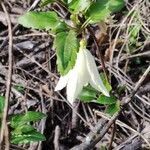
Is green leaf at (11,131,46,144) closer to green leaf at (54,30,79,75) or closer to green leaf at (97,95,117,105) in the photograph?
green leaf at (97,95,117,105)

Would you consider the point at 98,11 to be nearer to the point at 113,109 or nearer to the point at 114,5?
the point at 114,5

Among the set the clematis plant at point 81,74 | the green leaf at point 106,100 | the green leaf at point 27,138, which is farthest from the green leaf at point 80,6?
the green leaf at point 27,138

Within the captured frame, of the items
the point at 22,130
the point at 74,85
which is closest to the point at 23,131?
the point at 22,130

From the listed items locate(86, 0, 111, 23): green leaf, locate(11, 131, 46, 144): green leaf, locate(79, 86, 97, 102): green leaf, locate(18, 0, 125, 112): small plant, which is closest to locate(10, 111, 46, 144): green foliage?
locate(11, 131, 46, 144): green leaf

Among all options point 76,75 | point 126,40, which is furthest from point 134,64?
point 76,75

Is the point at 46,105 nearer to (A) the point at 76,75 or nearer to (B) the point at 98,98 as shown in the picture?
(B) the point at 98,98
